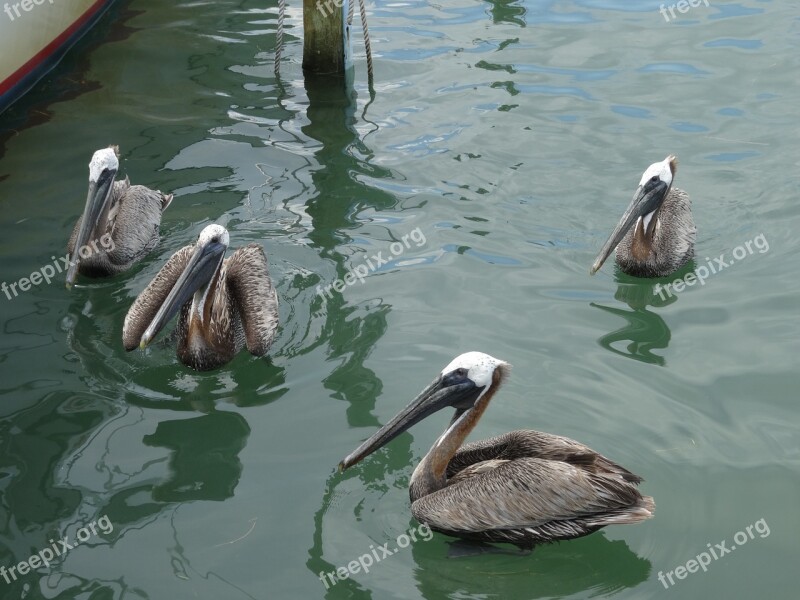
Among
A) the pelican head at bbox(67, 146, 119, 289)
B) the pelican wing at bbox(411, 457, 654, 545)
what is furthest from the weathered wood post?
the pelican wing at bbox(411, 457, 654, 545)

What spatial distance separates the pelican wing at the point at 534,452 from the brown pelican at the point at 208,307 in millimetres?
1770

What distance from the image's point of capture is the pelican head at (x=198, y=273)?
688 centimetres

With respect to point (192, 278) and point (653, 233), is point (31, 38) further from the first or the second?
point (653, 233)

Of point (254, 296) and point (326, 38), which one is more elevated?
point (326, 38)

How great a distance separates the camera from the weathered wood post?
10.6 m

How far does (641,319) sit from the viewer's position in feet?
24.3

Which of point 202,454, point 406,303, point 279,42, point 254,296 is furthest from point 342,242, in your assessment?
point 279,42

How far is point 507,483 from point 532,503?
0.17 meters

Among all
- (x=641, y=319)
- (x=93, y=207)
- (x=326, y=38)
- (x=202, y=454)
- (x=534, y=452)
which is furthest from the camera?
(x=326, y=38)

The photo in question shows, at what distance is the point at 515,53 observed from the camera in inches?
457

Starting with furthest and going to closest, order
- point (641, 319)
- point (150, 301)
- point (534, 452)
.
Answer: point (641, 319)
point (150, 301)
point (534, 452)

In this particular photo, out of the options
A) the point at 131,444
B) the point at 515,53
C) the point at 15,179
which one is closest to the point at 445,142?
the point at 515,53

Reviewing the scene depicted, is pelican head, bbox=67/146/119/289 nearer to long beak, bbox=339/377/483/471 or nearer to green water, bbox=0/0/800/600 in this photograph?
green water, bbox=0/0/800/600

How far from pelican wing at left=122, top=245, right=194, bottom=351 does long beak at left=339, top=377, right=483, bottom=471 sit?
7.18ft
